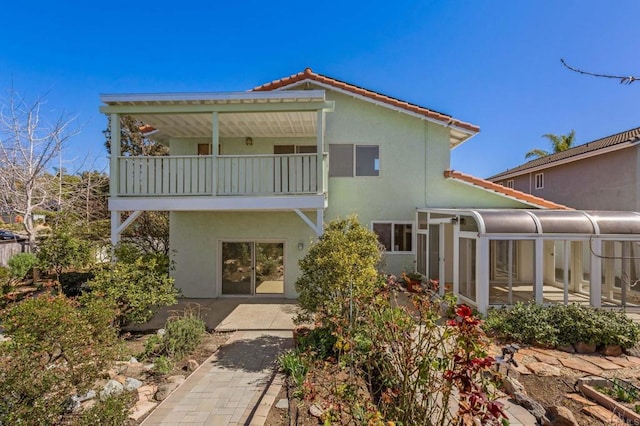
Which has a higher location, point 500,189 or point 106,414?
point 500,189

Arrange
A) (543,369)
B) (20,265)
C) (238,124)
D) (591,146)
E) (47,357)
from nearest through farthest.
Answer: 1. (47,357)
2. (543,369)
3. (238,124)
4. (20,265)
5. (591,146)

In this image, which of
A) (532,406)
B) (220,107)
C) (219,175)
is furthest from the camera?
(219,175)

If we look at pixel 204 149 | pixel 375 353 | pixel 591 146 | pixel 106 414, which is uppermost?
pixel 591 146

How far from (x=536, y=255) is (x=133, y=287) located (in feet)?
38.1

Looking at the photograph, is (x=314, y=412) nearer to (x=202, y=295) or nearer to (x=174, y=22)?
(x=202, y=295)

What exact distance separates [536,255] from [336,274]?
654cm

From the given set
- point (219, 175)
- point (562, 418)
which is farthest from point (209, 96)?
point (562, 418)

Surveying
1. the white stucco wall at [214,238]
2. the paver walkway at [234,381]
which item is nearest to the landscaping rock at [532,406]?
the paver walkway at [234,381]

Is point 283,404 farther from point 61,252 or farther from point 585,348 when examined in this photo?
point 61,252

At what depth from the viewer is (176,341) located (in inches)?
296

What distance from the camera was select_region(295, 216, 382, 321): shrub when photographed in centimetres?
665

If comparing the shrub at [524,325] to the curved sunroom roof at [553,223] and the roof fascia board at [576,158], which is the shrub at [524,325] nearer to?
the curved sunroom roof at [553,223]

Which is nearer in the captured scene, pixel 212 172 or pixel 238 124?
pixel 212 172

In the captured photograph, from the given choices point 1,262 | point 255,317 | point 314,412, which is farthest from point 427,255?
point 1,262
